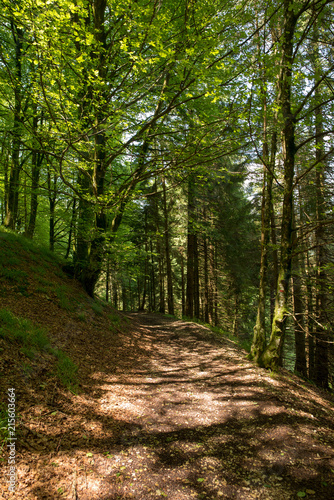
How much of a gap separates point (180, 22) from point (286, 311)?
25.6 feet

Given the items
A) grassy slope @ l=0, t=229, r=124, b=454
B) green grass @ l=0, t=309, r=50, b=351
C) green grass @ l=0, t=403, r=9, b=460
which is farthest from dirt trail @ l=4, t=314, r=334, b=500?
green grass @ l=0, t=309, r=50, b=351

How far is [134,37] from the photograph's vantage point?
4.91m

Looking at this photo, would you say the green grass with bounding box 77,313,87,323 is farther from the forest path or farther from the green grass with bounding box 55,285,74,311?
the forest path

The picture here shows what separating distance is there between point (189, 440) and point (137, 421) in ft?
2.81

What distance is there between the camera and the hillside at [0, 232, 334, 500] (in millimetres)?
2482

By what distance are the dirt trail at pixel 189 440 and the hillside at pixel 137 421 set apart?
14 mm

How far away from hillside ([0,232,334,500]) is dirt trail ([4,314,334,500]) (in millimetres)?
14

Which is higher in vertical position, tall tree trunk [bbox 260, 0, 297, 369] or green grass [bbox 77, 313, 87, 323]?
tall tree trunk [bbox 260, 0, 297, 369]

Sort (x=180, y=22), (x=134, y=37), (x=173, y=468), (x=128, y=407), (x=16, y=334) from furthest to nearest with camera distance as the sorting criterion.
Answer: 1. (x=180, y=22)
2. (x=134, y=37)
3. (x=128, y=407)
4. (x=16, y=334)
5. (x=173, y=468)

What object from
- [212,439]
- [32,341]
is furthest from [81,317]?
[212,439]

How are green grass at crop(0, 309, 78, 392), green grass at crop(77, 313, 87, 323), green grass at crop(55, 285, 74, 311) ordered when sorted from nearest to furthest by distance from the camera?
green grass at crop(0, 309, 78, 392), green grass at crop(55, 285, 74, 311), green grass at crop(77, 313, 87, 323)

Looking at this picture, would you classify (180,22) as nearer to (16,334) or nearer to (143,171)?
(143,171)

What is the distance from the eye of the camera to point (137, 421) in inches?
146

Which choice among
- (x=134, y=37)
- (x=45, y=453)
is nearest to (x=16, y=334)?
(x=45, y=453)
